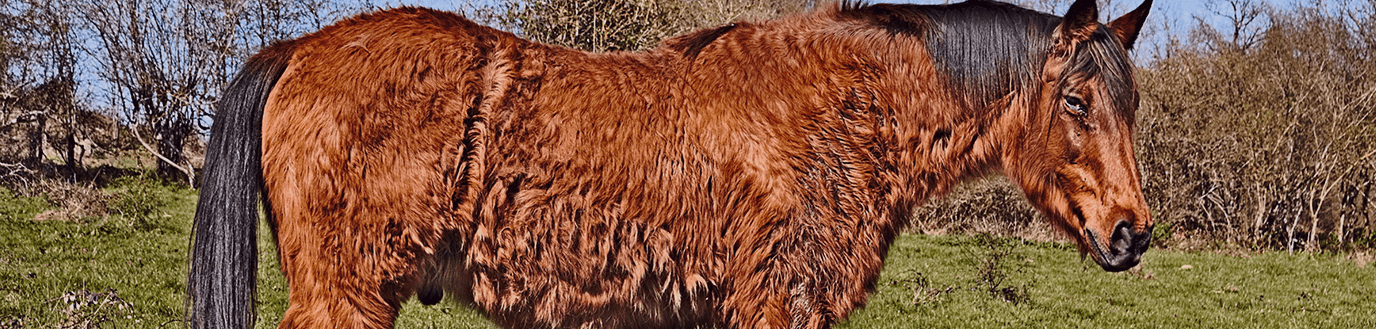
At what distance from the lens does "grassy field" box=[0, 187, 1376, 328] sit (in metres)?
5.69

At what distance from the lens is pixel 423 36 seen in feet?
7.45

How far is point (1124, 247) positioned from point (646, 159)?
4.85 ft

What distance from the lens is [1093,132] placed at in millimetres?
2492

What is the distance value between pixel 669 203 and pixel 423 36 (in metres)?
0.84

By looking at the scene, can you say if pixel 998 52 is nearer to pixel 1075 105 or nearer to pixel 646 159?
pixel 1075 105

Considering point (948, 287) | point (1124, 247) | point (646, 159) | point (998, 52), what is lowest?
point (948, 287)

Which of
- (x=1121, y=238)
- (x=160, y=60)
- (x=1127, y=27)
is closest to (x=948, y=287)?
(x=1127, y=27)

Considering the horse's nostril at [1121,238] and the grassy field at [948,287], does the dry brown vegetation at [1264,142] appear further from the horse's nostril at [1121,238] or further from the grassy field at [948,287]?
the horse's nostril at [1121,238]

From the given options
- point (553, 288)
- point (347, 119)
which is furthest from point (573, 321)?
point (347, 119)

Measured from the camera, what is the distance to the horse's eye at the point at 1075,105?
2494 mm

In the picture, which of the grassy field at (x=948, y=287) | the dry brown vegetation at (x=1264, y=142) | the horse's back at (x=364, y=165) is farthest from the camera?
the dry brown vegetation at (x=1264, y=142)

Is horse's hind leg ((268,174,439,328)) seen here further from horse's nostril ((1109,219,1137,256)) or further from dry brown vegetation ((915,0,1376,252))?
dry brown vegetation ((915,0,1376,252))

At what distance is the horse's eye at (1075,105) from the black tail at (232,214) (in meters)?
2.35

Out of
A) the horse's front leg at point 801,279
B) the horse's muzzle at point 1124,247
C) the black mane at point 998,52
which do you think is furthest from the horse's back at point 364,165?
the horse's muzzle at point 1124,247
